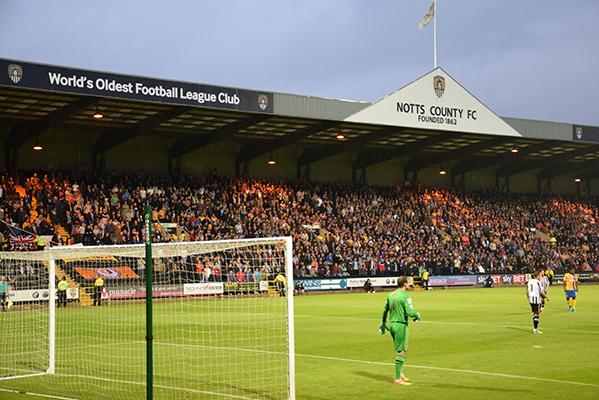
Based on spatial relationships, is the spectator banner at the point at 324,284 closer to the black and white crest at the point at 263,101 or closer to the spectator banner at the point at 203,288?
the spectator banner at the point at 203,288

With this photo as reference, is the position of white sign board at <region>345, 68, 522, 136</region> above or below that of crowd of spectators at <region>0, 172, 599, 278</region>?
above

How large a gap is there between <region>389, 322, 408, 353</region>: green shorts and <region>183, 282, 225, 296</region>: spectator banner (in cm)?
2224

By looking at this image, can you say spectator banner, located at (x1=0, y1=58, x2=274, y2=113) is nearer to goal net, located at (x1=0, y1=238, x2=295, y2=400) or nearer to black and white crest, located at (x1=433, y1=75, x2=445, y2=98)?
goal net, located at (x1=0, y1=238, x2=295, y2=400)

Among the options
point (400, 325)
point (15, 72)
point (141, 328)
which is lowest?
point (141, 328)

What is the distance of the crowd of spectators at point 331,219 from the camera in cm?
4616

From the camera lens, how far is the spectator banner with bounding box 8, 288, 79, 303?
32.8 metres

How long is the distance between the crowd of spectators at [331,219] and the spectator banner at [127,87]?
7929 mm

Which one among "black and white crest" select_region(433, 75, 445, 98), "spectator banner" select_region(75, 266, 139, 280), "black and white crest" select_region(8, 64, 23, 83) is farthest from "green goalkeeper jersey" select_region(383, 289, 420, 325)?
"black and white crest" select_region(433, 75, 445, 98)

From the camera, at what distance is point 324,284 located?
51344 mm

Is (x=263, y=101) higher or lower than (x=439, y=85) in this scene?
lower

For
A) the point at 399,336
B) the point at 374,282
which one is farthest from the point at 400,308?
the point at 374,282

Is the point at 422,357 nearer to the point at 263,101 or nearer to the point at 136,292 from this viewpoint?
the point at 136,292

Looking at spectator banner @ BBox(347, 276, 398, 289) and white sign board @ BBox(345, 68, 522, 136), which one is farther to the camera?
spectator banner @ BBox(347, 276, 398, 289)

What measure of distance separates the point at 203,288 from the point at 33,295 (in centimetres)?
796
